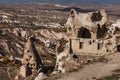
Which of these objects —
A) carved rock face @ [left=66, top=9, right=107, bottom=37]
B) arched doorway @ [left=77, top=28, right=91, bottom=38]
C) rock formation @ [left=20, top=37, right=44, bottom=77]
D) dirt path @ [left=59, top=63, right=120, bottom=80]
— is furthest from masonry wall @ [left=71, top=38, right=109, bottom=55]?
rock formation @ [left=20, top=37, right=44, bottom=77]

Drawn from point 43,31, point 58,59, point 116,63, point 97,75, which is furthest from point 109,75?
point 43,31

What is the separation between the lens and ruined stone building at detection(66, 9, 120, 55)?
26.3m

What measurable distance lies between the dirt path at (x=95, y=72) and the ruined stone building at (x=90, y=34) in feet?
7.60

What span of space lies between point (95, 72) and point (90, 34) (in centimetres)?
490

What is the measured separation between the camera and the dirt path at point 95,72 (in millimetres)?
21688

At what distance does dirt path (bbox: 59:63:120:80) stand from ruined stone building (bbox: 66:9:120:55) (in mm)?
2317

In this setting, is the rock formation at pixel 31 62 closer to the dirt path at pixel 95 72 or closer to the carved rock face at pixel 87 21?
the carved rock face at pixel 87 21

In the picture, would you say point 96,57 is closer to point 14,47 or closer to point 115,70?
point 115,70

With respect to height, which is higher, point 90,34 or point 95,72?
point 90,34

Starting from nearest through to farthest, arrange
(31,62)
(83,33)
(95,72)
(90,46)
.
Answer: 1. (95,72)
2. (90,46)
3. (83,33)
4. (31,62)

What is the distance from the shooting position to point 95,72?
2253 centimetres

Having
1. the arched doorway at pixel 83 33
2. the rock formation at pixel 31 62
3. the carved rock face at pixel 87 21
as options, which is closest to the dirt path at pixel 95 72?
the carved rock face at pixel 87 21

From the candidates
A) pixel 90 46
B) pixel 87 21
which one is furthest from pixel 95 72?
pixel 87 21

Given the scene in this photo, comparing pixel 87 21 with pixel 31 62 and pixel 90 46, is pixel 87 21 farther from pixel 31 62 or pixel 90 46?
pixel 31 62
